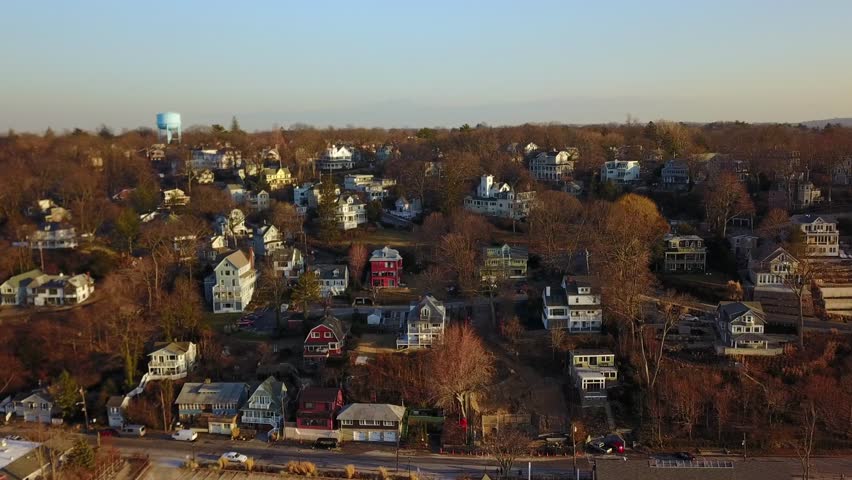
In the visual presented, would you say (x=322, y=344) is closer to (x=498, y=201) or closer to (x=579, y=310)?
(x=579, y=310)

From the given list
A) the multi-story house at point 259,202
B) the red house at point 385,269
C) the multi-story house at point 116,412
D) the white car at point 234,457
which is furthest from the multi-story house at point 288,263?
the white car at point 234,457

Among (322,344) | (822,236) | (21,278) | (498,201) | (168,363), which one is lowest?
(168,363)

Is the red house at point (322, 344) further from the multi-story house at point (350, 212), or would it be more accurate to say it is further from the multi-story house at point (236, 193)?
the multi-story house at point (236, 193)

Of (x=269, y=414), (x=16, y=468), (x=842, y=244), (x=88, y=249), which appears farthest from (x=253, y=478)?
(x=842, y=244)

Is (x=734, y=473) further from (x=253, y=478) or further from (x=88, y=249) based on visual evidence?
(x=88, y=249)

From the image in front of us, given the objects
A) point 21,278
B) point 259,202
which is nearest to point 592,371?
point 21,278

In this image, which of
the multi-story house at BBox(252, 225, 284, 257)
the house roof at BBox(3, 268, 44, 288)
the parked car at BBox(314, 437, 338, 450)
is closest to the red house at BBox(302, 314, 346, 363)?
the parked car at BBox(314, 437, 338, 450)
